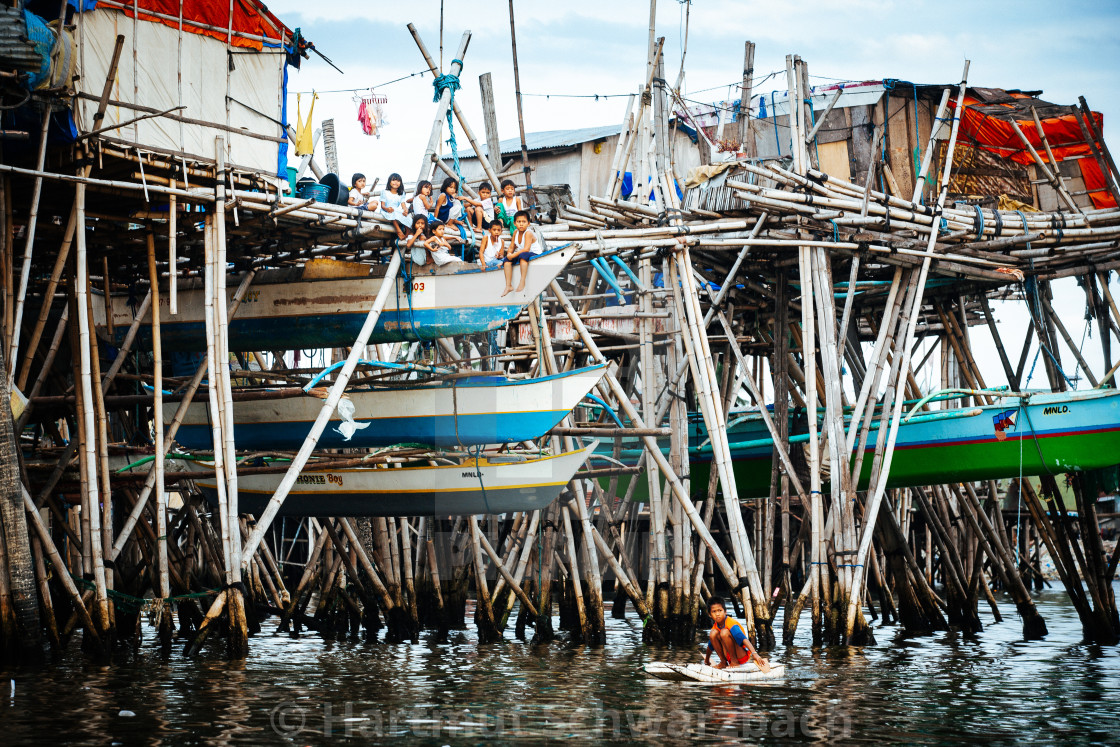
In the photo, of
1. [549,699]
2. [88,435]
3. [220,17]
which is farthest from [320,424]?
[220,17]

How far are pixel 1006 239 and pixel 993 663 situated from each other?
6.97m

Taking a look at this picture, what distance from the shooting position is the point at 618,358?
2452cm

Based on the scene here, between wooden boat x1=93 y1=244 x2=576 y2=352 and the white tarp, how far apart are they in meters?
2.55

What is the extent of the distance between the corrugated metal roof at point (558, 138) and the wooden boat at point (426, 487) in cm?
1534

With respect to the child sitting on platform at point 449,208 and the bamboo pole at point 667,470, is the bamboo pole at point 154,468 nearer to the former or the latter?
the child sitting on platform at point 449,208

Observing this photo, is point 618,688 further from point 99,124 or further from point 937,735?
point 99,124

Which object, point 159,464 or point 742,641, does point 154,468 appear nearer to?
point 159,464

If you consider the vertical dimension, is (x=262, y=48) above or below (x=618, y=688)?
above

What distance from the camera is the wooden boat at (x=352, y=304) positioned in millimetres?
18812

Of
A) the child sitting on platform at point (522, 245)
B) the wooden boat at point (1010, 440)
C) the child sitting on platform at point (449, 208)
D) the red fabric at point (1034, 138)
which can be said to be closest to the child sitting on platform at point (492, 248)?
the child sitting on platform at point (522, 245)

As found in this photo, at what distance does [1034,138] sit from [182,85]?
1529cm

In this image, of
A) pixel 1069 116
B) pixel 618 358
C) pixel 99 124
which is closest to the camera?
pixel 99 124

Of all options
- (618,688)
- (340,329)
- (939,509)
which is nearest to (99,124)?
(340,329)

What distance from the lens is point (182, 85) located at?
53.9 feet
